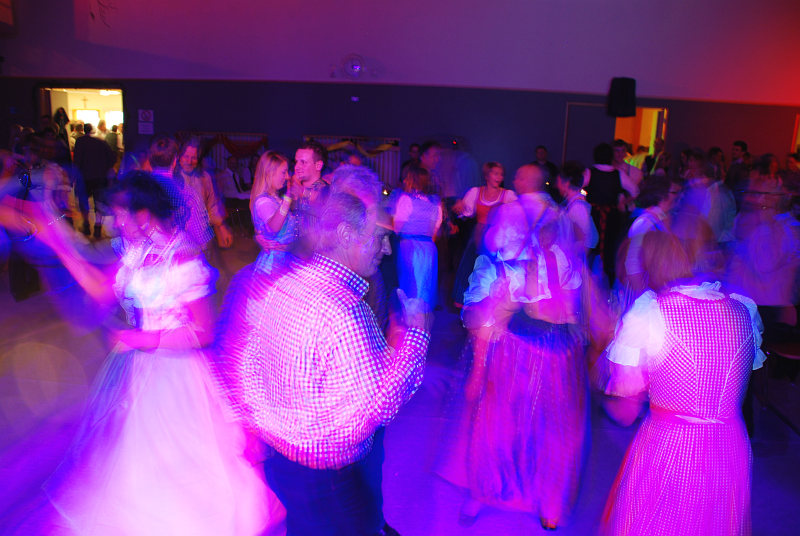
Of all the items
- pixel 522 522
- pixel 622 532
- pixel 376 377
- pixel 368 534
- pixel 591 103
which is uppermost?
pixel 591 103

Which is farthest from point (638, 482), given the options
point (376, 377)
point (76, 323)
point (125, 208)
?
point (76, 323)

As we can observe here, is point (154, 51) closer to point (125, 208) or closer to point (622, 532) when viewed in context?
point (125, 208)

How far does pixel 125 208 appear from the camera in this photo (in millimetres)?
2662

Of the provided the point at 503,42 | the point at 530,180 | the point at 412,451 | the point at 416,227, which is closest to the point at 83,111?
the point at 503,42

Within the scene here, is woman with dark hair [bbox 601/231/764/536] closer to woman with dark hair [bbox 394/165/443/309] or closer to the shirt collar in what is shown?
the shirt collar

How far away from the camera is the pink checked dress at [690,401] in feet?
6.77

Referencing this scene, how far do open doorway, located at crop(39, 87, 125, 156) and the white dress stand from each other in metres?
11.0

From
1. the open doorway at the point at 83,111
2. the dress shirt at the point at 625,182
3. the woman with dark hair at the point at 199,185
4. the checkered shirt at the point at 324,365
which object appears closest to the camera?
the checkered shirt at the point at 324,365

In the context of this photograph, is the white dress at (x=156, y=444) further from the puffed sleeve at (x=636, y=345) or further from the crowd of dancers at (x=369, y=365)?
the puffed sleeve at (x=636, y=345)

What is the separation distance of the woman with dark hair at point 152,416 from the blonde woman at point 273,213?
1.19 metres

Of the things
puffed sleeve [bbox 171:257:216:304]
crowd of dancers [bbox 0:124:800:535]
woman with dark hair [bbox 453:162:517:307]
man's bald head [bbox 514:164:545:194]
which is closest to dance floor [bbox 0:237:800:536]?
crowd of dancers [bbox 0:124:800:535]

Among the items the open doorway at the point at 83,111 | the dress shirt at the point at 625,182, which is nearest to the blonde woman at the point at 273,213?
the dress shirt at the point at 625,182

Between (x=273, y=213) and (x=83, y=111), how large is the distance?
13.8 meters

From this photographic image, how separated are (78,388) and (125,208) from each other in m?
2.31
